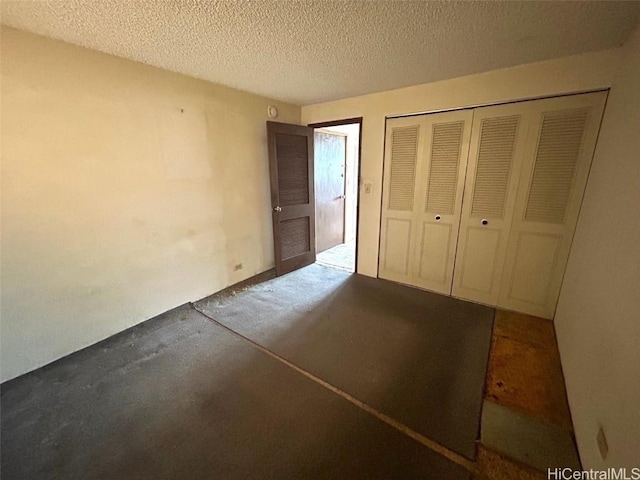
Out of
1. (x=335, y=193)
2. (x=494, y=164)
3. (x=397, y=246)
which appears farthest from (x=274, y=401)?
(x=335, y=193)

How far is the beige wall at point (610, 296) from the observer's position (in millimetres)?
1041

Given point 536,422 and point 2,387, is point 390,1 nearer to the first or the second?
point 536,422

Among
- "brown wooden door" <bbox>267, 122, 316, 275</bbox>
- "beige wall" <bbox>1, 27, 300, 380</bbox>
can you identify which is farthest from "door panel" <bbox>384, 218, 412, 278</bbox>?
"beige wall" <bbox>1, 27, 300, 380</bbox>

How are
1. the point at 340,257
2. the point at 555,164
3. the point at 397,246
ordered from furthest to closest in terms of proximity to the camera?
the point at 340,257 < the point at 397,246 < the point at 555,164

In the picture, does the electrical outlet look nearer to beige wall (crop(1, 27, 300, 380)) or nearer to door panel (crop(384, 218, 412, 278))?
door panel (crop(384, 218, 412, 278))

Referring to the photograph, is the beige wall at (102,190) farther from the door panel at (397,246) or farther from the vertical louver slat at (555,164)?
the vertical louver slat at (555,164)

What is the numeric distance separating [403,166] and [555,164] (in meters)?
1.31

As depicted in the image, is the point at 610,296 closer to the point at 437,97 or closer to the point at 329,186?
the point at 437,97

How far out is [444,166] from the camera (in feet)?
9.04

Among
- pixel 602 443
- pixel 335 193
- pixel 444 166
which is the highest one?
pixel 444 166

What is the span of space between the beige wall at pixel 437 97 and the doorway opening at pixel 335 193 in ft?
1.56

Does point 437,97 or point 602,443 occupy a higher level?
point 437,97

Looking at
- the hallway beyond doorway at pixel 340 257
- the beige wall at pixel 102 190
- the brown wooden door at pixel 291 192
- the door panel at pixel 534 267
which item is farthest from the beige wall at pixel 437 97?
the beige wall at pixel 102 190

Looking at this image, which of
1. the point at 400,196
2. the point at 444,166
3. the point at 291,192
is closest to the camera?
the point at 444,166
